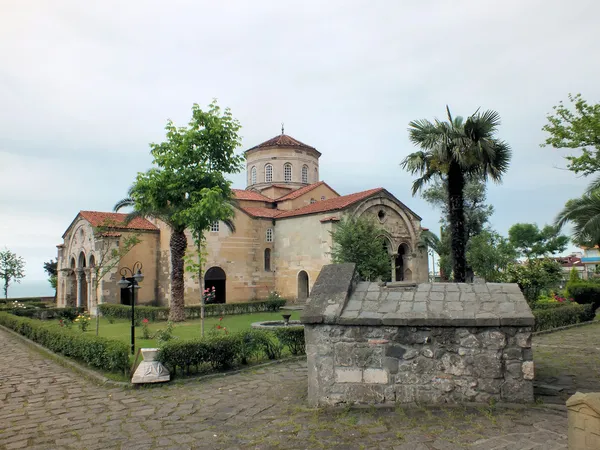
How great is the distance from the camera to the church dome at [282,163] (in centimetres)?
3434

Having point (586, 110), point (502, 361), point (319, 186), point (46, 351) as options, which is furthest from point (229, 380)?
point (319, 186)

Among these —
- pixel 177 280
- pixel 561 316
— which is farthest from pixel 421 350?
pixel 177 280

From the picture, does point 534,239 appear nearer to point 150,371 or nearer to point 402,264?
point 402,264

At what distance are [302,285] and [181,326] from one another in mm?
10787

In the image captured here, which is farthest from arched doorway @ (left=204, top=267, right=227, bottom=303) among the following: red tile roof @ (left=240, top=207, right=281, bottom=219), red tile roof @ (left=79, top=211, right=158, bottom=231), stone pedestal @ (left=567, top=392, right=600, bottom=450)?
stone pedestal @ (left=567, top=392, right=600, bottom=450)

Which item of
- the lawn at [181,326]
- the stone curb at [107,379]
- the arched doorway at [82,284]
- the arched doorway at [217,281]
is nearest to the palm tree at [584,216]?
the lawn at [181,326]

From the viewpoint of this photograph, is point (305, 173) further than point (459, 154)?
Yes

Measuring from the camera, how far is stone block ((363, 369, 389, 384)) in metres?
6.36

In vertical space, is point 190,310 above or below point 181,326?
above

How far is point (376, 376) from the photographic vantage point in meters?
6.38

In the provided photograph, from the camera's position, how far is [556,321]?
16.2 meters

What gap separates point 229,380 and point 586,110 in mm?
15480

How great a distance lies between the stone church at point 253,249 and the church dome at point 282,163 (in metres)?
2.40

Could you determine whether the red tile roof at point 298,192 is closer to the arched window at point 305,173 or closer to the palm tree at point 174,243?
the arched window at point 305,173
